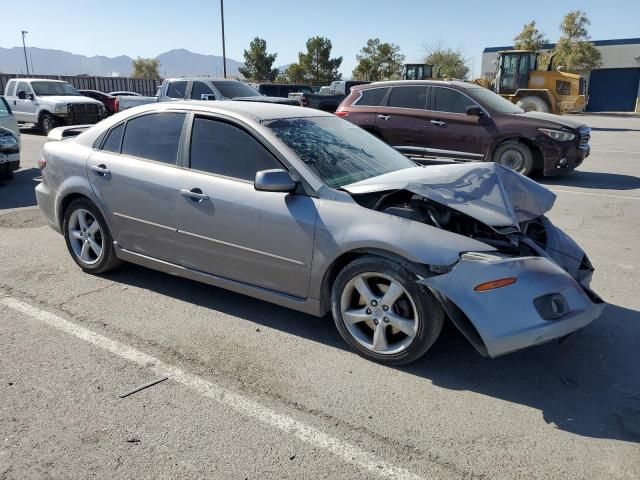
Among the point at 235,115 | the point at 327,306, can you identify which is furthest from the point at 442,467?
the point at 235,115

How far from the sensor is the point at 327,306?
368cm

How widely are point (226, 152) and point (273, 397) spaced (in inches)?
75.4

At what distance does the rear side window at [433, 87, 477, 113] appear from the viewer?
10.2 m

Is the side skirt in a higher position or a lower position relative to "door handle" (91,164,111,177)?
lower

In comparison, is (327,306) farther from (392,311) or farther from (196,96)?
(196,96)

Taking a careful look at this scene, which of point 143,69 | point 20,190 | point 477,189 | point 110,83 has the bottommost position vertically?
point 20,190

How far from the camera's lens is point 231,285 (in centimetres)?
403

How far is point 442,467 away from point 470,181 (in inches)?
77.3

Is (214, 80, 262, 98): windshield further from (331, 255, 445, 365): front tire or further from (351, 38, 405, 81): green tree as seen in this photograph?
(351, 38, 405, 81): green tree

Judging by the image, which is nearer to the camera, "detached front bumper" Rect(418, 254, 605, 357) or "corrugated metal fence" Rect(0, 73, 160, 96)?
"detached front bumper" Rect(418, 254, 605, 357)

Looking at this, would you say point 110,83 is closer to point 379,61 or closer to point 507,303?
point 379,61

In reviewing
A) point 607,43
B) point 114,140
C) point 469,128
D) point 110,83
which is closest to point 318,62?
point 110,83

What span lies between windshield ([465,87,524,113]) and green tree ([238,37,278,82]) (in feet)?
155

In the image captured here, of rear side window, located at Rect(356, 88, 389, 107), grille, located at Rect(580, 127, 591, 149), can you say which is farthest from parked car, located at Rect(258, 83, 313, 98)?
grille, located at Rect(580, 127, 591, 149)
